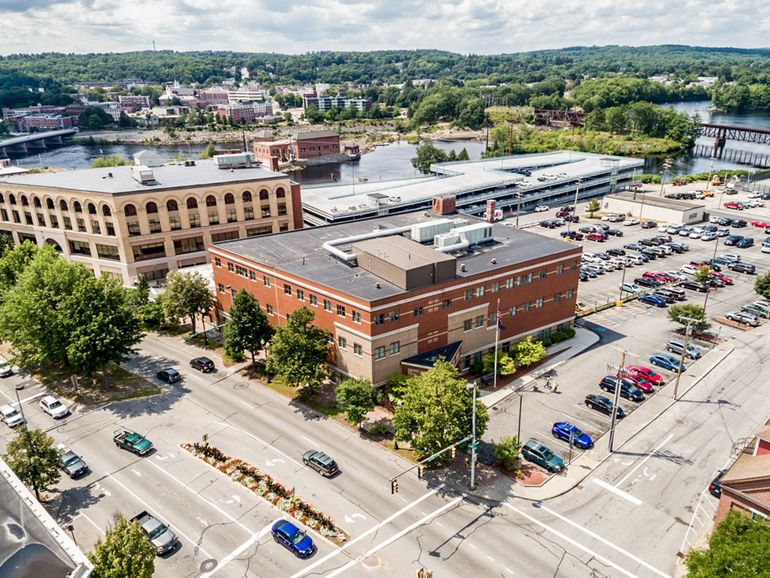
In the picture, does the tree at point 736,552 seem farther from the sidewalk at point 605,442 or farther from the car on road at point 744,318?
the car on road at point 744,318

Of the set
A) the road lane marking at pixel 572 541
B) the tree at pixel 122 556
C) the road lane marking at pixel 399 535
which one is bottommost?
the road lane marking at pixel 572 541

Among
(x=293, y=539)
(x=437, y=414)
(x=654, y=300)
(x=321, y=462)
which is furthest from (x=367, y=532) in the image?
(x=654, y=300)

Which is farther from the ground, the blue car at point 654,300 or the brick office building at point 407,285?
the brick office building at point 407,285

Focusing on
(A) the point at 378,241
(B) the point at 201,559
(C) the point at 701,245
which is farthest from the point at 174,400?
(C) the point at 701,245

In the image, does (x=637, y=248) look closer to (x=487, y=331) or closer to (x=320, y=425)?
(x=487, y=331)

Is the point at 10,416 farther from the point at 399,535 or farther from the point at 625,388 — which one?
the point at 625,388

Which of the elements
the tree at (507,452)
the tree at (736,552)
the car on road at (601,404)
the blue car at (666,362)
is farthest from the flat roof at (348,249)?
the tree at (736,552)
